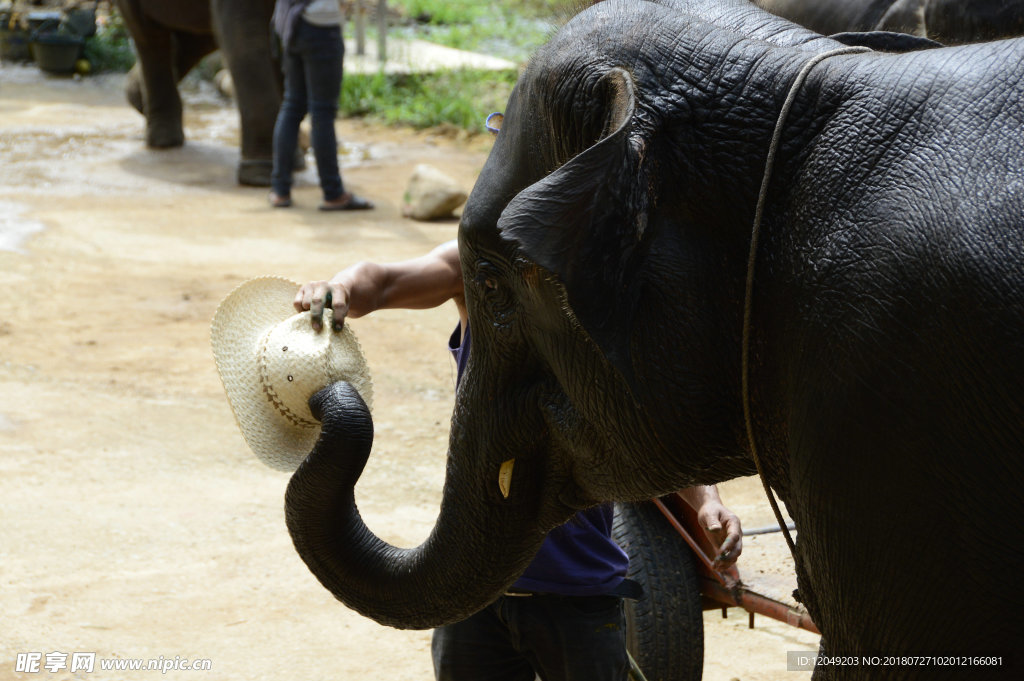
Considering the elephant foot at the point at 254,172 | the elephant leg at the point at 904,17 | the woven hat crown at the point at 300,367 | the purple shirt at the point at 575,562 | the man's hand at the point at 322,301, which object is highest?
the elephant leg at the point at 904,17

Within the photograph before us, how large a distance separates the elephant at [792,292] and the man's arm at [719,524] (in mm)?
1226

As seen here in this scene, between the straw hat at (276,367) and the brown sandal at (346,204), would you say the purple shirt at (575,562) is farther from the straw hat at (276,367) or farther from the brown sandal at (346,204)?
the brown sandal at (346,204)

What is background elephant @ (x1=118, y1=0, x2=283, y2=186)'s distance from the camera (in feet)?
31.7

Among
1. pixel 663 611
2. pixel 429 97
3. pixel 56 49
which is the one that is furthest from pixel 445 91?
pixel 663 611

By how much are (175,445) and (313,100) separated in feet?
13.9

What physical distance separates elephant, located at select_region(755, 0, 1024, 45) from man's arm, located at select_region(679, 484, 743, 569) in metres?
1.16

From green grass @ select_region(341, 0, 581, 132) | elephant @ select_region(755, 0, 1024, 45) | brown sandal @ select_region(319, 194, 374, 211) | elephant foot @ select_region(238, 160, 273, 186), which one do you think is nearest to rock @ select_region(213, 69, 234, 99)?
green grass @ select_region(341, 0, 581, 132)

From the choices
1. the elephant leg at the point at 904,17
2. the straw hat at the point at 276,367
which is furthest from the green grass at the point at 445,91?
the straw hat at the point at 276,367

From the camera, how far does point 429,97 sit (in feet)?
40.8

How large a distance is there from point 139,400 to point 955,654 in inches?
187

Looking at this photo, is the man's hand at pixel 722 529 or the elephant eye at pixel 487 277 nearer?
the elephant eye at pixel 487 277

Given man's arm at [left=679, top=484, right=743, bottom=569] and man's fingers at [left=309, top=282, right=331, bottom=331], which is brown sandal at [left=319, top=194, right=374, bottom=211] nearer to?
man's arm at [left=679, top=484, right=743, bottom=569]

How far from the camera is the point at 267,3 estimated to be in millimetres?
9727

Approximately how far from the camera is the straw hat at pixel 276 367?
7.58 feet
